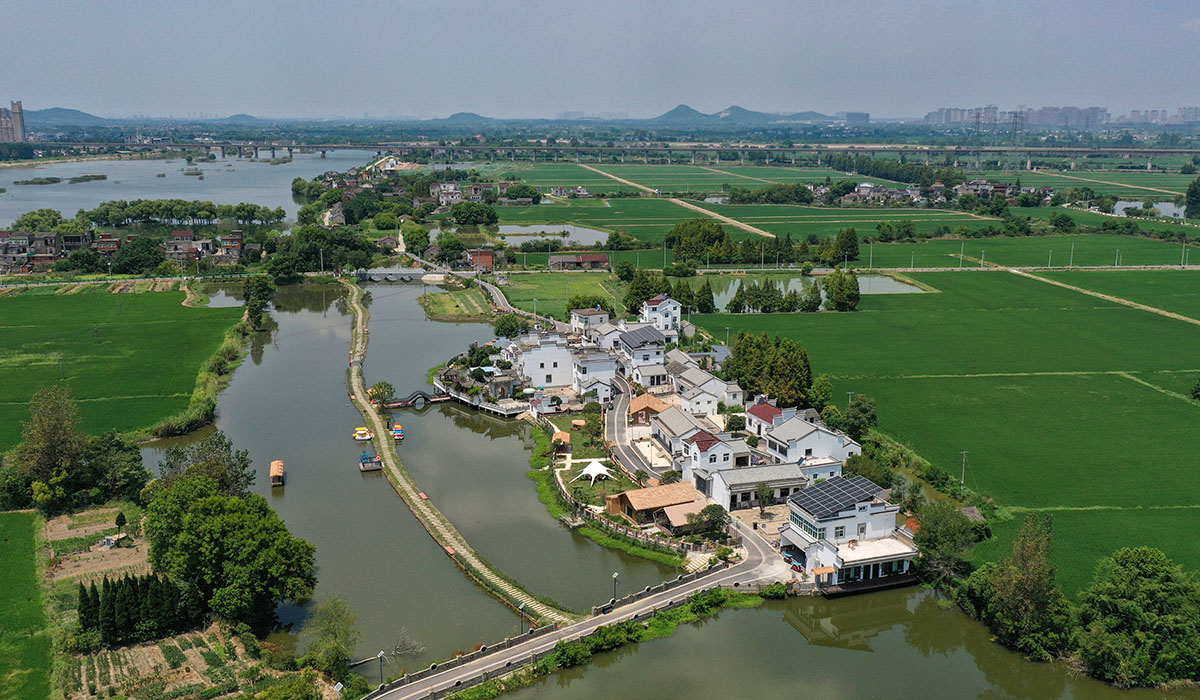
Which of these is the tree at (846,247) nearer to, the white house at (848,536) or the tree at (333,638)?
the white house at (848,536)

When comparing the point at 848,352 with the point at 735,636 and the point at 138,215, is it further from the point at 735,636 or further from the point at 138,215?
the point at 138,215

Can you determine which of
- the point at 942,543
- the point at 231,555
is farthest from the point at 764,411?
the point at 231,555

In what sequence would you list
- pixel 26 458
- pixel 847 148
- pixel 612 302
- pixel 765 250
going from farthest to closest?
pixel 847 148, pixel 765 250, pixel 612 302, pixel 26 458

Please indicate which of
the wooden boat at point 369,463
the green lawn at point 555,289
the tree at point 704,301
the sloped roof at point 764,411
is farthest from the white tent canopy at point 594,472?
the tree at point 704,301

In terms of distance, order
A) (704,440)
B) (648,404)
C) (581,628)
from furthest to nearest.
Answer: (648,404), (704,440), (581,628)

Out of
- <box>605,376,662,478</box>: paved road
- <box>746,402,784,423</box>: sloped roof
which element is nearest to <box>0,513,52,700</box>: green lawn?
<box>605,376,662,478</box>: paved road

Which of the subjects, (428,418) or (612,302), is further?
(612,302)

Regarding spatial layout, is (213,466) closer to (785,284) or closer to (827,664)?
(827,664)

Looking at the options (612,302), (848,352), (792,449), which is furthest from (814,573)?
(612,302)
